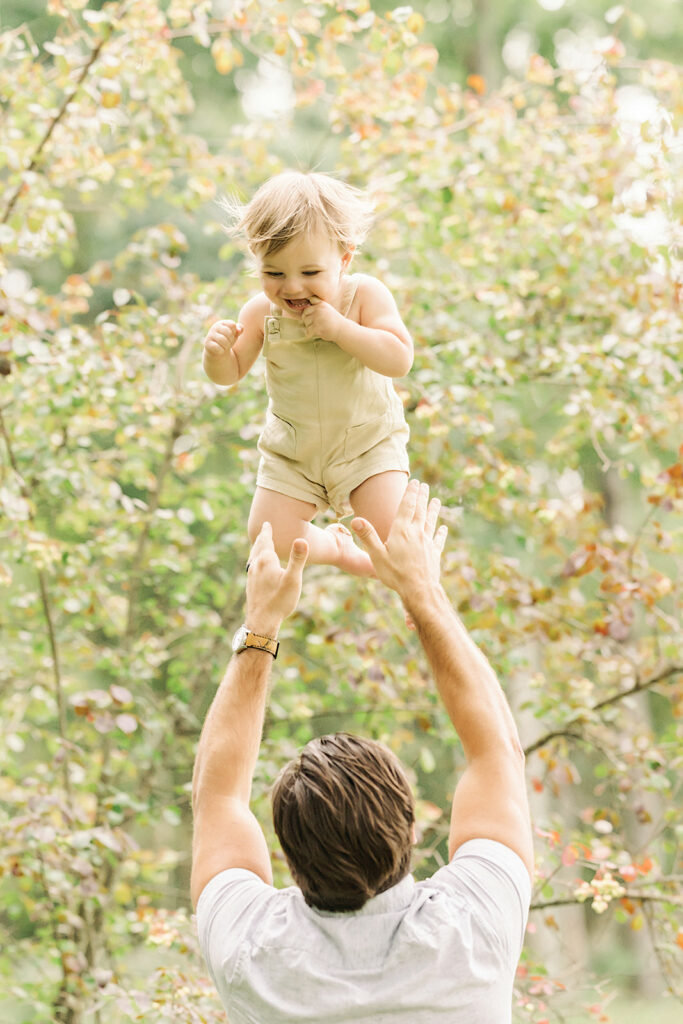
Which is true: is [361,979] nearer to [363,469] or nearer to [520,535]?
[363,469]

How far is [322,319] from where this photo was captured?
1.69 metres

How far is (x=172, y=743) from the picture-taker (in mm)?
3781

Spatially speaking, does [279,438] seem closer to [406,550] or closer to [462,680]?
[406,550]

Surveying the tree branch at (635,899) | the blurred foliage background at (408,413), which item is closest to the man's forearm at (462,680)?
the blurred foliage background at (408,413)

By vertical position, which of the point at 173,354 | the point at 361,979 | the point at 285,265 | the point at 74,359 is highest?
the point at 285,265

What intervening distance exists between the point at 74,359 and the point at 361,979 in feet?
7.54

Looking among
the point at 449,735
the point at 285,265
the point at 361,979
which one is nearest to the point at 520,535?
the point at 449,735

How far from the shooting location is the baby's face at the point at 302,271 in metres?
1.65

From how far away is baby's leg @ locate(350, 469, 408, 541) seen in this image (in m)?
1.86

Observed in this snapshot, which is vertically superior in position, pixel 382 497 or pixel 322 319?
pixel 322 319

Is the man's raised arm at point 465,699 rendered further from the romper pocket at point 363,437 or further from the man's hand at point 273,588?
the romper pocket at point 363,437

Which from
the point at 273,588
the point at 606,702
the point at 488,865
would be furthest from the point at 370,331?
the point at 606,702

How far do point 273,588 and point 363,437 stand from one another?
1.27ft

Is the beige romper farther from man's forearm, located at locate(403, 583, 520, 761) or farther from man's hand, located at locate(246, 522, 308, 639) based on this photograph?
man's forearm, located at locate(403, 583, 520, 761)
